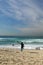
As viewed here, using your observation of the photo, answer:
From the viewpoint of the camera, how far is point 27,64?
345 inches

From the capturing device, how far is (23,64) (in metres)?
8.76

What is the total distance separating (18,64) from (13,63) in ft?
1.10

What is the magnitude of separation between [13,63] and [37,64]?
1356 mm

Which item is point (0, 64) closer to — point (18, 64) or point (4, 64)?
point (4, 64)

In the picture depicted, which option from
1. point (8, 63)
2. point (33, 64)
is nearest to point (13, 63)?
point (8, 63)

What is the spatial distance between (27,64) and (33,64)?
34cm

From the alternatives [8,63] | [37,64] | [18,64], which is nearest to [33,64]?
[37,64]

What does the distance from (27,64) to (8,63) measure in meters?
1.07

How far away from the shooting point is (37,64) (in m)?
8.83

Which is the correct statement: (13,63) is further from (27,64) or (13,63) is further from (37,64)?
(37,64)

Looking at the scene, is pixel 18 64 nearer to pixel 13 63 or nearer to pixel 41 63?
pixel 13 63

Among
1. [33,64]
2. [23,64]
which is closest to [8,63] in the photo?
[23,64]

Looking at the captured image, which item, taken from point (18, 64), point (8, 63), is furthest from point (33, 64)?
point (8, 63)

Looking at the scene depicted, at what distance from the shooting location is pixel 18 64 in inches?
343
